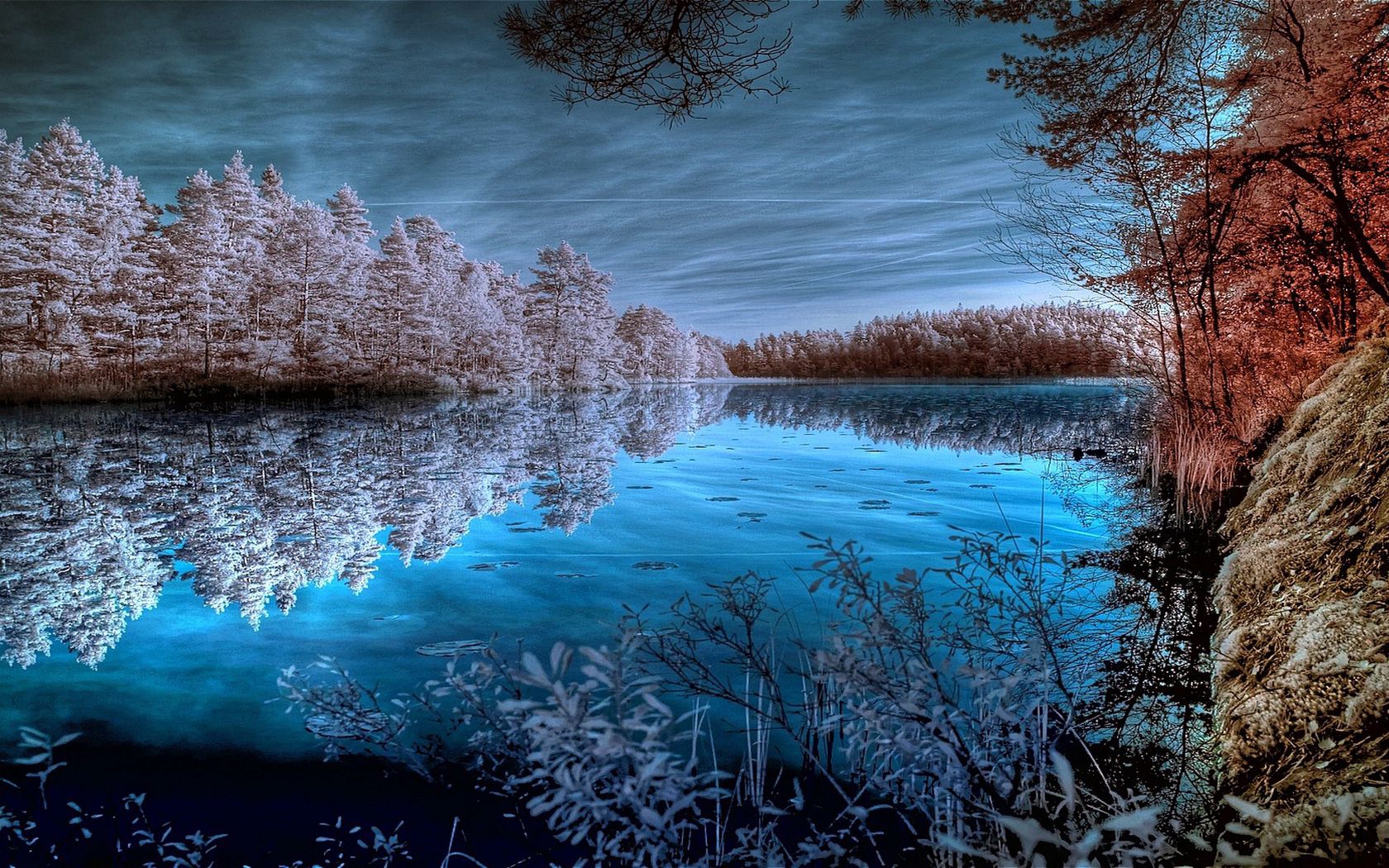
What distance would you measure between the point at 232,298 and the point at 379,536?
32922mm

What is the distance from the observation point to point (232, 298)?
34406 mm

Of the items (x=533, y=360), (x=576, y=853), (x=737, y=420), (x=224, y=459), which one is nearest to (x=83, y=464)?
(x=224, y=459)

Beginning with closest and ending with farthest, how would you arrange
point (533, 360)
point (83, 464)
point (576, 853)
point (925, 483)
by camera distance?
point (576, 853)
point (925, 483)
point (83, 464)
point (533, 360)

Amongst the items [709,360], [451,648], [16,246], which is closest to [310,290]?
[16,246]

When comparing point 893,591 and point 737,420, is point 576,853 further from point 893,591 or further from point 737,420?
point 737,420

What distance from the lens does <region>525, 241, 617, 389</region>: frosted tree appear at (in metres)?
48.2

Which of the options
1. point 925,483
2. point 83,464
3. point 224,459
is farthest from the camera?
point 224,459

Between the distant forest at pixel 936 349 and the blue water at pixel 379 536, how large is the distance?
10637 cm

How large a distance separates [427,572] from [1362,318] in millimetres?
9711

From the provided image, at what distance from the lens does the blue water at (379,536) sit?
14.9ft

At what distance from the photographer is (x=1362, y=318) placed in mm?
7605

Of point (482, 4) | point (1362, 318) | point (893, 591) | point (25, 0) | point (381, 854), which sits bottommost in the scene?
point (381, 854)

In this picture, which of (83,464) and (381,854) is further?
(83,464)

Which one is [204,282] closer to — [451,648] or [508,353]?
[508,353]
